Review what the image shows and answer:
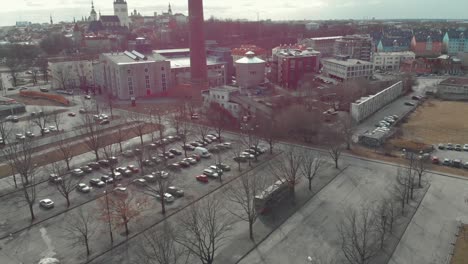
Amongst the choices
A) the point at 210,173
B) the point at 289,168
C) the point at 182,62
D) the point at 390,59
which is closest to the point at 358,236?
the point at 289,168

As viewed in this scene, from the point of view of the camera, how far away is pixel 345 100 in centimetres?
3531

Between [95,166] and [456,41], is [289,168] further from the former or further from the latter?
[456,41]

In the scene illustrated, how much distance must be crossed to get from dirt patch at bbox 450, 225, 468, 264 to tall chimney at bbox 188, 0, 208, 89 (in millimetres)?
31267

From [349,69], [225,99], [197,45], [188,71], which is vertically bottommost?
[225,99]

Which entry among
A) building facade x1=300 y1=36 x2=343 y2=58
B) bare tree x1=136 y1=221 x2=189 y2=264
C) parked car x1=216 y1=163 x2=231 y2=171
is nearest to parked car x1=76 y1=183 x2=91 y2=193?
bare tree x1=136 y1=221 x2=189 y2=264

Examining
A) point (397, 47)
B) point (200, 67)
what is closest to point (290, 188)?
point (200, 67)

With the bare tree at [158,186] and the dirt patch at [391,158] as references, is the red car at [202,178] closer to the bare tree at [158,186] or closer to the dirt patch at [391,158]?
the bare tree at [158,186]

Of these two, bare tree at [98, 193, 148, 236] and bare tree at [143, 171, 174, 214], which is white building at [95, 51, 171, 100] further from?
bare tree at [98, 193, 148, 236]

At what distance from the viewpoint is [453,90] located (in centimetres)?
4091

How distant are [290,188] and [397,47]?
69.5m

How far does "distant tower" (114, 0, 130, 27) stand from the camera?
97.2 meters

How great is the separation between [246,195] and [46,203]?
31.6ft

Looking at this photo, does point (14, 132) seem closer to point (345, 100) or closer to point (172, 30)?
point (345, 100)

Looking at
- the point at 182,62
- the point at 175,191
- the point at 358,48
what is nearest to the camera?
the point at 175,191
